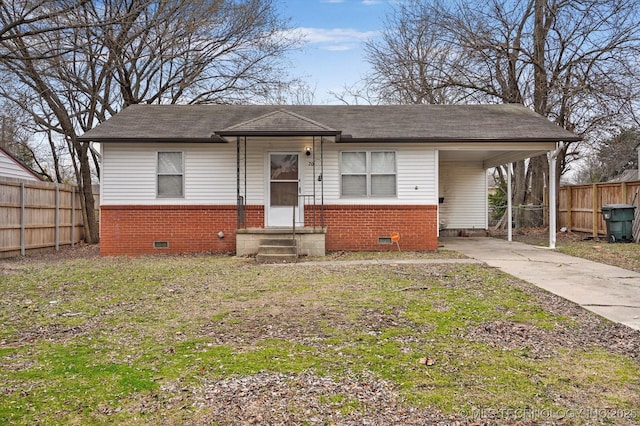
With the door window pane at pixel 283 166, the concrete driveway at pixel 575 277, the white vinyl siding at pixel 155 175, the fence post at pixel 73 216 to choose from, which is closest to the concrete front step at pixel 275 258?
the white vinyl siding at pixel 155 175

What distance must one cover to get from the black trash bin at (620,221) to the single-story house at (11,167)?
1879cm

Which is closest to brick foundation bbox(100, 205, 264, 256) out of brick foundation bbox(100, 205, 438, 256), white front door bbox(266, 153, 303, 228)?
brick foundation bbox(100, 205, 438, 256)

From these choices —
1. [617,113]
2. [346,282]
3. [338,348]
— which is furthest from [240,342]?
[617,113]

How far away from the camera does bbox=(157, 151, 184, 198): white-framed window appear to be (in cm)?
1238

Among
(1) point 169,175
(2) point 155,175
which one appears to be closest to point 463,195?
(1) point 169,175

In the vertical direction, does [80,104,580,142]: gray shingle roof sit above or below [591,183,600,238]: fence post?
above

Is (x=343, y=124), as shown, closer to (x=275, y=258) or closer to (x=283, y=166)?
(x=283, y=166)

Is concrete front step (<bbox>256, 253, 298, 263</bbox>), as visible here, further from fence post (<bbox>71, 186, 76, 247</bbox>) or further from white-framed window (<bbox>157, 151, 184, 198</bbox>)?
fence post (<bbox>71, 186, 76, 247</bbox>)

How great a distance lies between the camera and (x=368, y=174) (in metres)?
12.3

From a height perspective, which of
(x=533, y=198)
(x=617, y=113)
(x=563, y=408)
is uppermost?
(x=617, y=113)

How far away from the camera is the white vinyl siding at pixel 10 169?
15.8m

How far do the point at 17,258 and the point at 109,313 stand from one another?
8.22 m

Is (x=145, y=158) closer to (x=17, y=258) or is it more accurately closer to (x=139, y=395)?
(x=17, y=258)

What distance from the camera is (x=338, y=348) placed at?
168 inches
